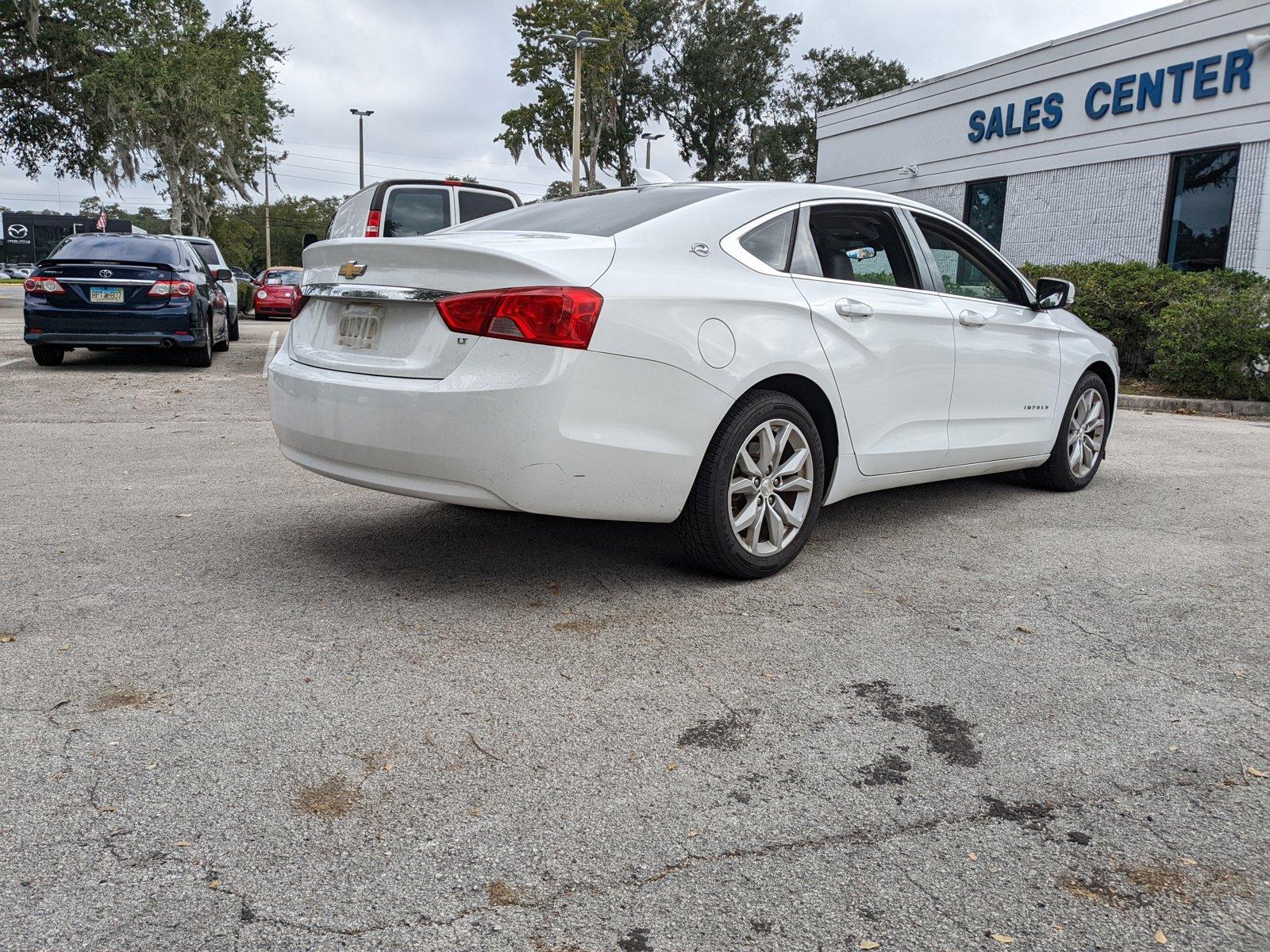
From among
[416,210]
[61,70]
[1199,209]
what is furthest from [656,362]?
[61,70]

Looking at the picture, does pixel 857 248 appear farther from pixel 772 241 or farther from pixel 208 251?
pixel 208 251

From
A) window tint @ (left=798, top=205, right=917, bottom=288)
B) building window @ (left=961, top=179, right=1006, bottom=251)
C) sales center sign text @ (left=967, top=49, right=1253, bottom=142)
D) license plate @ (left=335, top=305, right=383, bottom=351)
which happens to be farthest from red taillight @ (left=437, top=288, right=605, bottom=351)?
building window @ (left=961, top=179, right=1006, bottom=251)

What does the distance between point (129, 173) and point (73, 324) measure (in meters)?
24.8

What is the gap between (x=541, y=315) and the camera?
139 inches

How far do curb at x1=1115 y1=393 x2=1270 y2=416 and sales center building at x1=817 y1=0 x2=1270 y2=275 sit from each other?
3402mm

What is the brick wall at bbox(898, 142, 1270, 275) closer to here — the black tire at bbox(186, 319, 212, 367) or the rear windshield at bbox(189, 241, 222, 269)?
the black tire at bbox(186, 319, 212, 367)

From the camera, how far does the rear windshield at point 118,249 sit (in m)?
11.6

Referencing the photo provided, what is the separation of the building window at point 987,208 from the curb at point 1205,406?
25.7 feet

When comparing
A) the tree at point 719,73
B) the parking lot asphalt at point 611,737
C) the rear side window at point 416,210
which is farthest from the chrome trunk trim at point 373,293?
the tree at point 719,73

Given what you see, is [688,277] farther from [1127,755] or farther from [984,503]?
[984,503]

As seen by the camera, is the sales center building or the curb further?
the sales center building

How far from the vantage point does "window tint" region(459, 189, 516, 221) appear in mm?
12469

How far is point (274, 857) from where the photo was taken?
2199 millimetres

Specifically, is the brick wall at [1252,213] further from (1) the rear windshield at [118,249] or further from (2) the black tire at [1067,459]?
(1) the rear windshield at [118,249]
